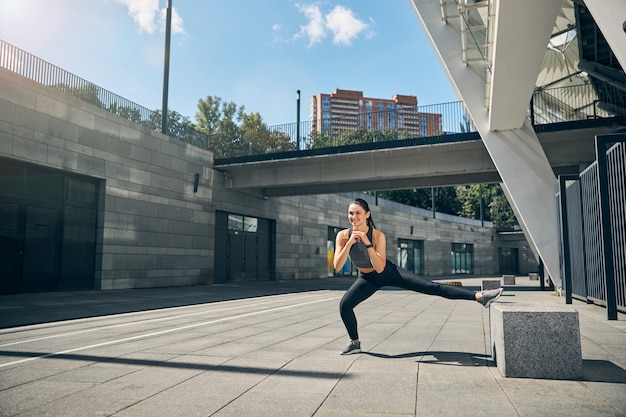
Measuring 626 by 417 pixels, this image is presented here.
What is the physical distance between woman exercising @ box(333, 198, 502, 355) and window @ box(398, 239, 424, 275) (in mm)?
39579

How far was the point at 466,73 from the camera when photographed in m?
16.1

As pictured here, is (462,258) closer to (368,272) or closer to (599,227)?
(599,227)

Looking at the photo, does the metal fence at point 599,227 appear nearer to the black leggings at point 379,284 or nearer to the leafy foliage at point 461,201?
the black leggings at point 379,284

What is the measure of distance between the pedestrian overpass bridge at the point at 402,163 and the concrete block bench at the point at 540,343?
53.7ft

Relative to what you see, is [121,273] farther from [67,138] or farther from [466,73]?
[466,73]

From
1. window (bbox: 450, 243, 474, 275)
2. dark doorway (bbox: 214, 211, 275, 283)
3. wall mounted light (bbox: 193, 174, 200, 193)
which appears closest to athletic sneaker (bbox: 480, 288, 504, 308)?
wall mounted light (bbox: 193, 174, 200, 193)

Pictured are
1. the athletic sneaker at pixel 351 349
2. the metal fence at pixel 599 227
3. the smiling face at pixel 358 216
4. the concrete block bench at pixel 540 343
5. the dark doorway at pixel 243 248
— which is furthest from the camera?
the dark doorway at pixel 243 248

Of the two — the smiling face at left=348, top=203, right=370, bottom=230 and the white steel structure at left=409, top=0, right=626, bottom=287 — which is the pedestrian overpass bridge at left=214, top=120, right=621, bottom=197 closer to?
the white steel structure at left=409, top=0, right=626, bottom=287

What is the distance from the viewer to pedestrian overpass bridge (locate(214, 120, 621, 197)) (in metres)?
19.5

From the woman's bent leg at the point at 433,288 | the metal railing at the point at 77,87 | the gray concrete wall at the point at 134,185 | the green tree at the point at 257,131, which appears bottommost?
the woman's bent leg at the point at 433,288

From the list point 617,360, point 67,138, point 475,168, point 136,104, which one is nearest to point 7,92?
point 67,138

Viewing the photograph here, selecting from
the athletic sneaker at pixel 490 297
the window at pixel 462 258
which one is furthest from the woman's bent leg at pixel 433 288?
the window at pixel 462 258

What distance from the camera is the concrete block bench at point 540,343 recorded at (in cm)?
456

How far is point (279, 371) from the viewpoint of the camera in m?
4.98
